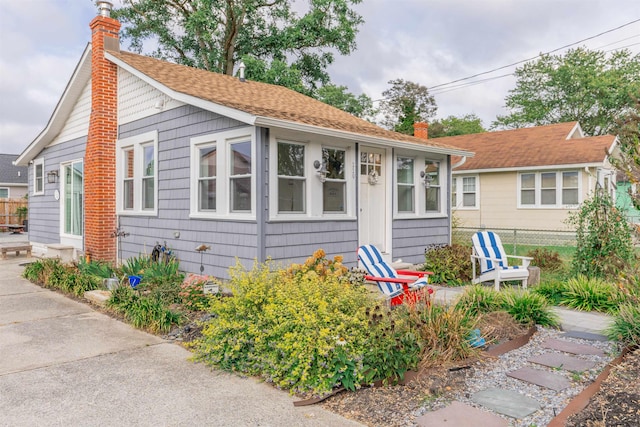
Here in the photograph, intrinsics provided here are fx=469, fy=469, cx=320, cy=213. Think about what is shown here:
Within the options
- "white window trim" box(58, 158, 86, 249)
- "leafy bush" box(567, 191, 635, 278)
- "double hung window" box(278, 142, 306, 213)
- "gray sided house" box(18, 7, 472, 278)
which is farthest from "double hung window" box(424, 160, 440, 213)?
"white window trim" box(58, 158, 86, 249)

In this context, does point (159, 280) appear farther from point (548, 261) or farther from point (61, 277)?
point (548, 261)

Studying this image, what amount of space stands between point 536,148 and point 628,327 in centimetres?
1306

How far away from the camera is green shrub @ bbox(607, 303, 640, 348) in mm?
4477

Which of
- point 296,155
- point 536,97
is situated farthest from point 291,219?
point 536,97

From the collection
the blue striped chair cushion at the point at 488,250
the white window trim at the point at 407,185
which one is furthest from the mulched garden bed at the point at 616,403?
the white window trim at the point at 407,185

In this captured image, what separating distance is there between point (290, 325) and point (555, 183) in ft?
45.0

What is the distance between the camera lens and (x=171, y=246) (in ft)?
28.5

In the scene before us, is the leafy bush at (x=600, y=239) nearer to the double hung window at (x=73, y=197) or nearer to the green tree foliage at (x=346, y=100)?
the double hung window at (x=73, y=197)

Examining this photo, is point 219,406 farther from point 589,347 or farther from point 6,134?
point 6,134

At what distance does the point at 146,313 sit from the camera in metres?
5.68

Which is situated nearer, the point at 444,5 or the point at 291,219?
the point at 291,219

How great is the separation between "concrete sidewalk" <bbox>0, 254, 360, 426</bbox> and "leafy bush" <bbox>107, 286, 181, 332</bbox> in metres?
0.15

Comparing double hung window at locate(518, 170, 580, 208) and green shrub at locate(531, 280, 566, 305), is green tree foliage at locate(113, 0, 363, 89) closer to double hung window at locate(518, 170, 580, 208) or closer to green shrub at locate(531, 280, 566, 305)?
double hung window at locate(518, 170, 580, 208)

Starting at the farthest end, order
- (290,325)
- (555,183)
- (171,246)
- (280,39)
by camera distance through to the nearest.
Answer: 1. (280,39)
2. (555,183)
3. (171,246)
4. (290,325)
